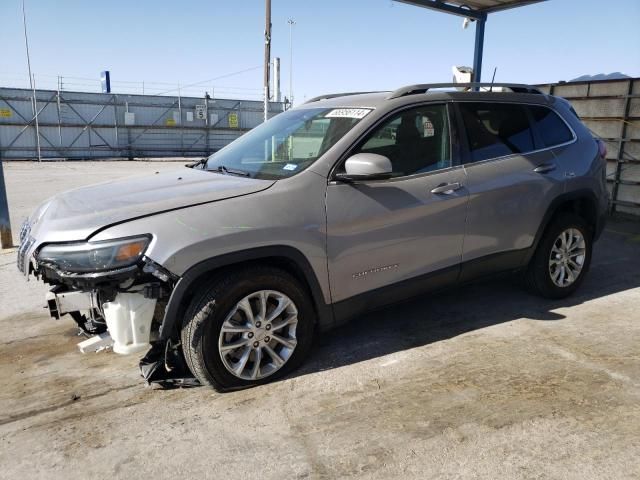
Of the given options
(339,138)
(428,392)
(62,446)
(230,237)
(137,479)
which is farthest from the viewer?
(339,138)

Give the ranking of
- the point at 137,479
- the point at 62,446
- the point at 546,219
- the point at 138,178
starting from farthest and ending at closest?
the point at 546,219 < the point at 138,178 < the point at 62,446 < the point at 137,479

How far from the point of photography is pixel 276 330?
3.21 m

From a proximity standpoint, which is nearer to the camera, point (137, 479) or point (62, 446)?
point (137, 479)

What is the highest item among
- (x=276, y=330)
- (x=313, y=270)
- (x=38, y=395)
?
(x=313, y=270)

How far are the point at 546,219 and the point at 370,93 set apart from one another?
179cm

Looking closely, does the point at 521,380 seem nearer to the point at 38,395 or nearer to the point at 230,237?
the point at 230,237

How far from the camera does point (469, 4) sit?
8367 mm

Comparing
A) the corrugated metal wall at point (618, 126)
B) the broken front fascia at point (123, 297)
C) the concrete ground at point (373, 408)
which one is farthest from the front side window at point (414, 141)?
the corrugated metal wall at point (618, 126)

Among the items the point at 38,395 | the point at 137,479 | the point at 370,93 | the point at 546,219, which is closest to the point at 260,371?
the point at 137,479

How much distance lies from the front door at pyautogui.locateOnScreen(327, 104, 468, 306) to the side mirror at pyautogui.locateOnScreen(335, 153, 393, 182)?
6cm

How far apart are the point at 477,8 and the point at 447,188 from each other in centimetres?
623

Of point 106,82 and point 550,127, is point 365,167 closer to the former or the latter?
point 550,127

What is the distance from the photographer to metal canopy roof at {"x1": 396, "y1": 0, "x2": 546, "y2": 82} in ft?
26.6

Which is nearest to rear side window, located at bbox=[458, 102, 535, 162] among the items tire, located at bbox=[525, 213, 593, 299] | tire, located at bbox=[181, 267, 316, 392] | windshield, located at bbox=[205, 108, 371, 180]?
tire, located at bbox=[525, 213, 593, 299]
